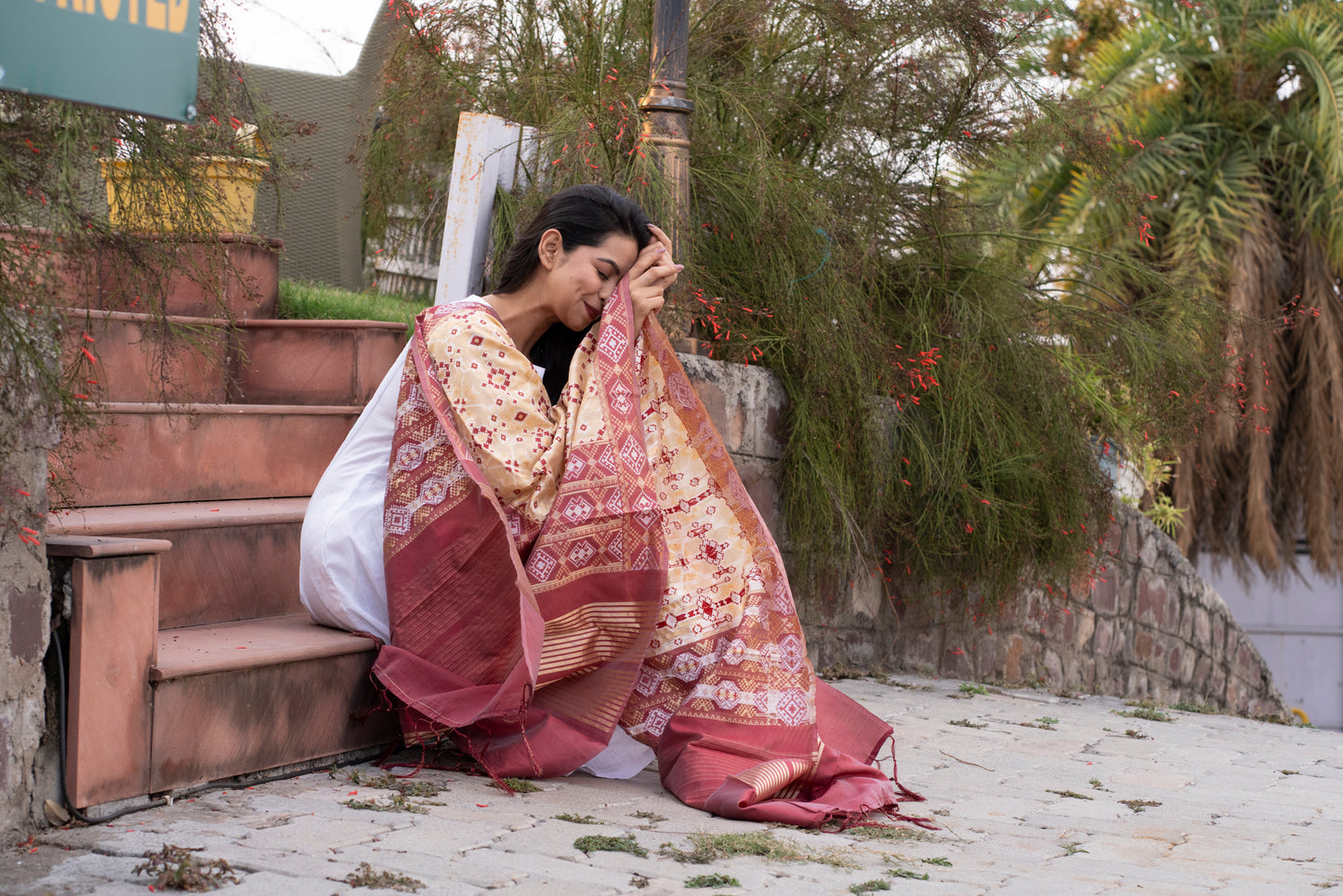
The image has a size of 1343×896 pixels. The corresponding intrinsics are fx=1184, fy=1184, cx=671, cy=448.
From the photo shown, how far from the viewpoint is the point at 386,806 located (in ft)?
6.79

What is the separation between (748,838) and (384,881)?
65 cm

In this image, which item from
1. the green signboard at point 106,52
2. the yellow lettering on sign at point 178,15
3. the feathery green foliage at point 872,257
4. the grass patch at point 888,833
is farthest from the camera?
the feathery green foliage at point 872,257

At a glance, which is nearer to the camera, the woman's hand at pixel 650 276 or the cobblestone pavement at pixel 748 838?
the cobblestone pavement at pixel 748 838

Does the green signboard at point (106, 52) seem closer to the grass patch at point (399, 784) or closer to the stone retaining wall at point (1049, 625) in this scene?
the grass patch at point (399, 784)

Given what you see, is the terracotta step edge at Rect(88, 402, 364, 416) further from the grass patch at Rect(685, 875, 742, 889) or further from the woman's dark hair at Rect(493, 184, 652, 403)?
the grass patch at Rect(685, 875, 742, 889)

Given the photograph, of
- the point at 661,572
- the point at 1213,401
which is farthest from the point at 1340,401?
the point at 661,572

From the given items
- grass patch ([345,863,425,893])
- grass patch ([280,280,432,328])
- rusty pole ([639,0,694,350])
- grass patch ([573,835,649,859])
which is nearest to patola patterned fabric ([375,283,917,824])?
grass patch ([573,835,649,859])

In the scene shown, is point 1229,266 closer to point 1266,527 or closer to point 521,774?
point 1266,527

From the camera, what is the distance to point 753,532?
267 centimetres

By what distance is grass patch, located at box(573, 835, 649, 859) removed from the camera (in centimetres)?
190

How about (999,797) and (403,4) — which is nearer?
(999,797)

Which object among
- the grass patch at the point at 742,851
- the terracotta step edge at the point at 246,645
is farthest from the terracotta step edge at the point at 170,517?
the grass patch at the point at 742,851

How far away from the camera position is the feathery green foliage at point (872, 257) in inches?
162

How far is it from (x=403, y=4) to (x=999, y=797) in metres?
3.27
